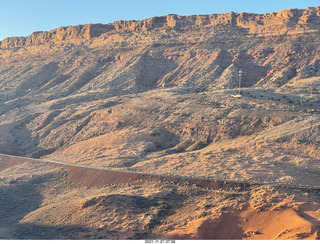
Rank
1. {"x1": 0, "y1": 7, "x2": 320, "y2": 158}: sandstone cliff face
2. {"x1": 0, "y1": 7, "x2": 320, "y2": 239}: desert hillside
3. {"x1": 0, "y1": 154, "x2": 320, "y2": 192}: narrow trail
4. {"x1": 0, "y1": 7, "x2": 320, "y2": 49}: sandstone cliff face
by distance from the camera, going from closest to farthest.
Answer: {"x1": 0, "y1": 7, "x2": 320, "y2": 239}: desert hillside → {"x1": 0, "y1": 154, "x2": 320, "y2": 192}: narrow trail → {"x1": 0, "y1": 7, "x2": 320, "y2": 158}: sandstone cliff face → {"x1": 0, "y1": 7, "x2": 320, "y2": 49}: sandstone cliff face

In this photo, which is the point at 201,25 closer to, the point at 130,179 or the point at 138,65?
the point at 138,65

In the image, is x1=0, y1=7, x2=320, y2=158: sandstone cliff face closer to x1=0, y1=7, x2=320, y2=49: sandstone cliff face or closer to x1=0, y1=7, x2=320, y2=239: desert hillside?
x1=0, y1=7, x2=320, y2=49: sandstone cliff face

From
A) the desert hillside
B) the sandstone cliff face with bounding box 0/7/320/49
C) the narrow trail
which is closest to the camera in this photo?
the desert hillside

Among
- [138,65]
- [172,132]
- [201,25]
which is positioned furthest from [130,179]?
[201,25]

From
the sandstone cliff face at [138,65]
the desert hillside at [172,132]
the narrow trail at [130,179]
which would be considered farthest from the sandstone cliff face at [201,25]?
the narrow trail at [130,179]

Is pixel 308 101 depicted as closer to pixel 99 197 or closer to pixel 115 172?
pixel 115 172

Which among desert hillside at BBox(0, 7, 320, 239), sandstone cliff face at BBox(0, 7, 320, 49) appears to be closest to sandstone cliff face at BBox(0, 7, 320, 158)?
sandstone cliff face at BBox(0, 7, 320, 49)

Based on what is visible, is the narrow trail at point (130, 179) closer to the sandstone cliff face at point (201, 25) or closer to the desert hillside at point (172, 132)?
the desert hillside at point (172, 132)

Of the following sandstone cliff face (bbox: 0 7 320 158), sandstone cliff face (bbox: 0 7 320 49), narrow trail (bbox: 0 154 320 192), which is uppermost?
sandstone cliff face (bbox: 0 7 320 49)

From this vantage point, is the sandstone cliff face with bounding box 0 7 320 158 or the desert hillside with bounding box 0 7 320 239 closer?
the desert hillside with bounding box 0 7 320 239
